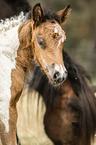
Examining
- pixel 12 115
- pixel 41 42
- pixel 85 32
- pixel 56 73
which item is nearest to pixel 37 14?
pixel 41 42

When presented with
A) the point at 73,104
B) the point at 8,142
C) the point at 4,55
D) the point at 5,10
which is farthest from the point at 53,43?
the point at 5,10

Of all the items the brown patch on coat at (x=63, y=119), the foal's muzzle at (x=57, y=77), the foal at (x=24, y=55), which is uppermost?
the foal at (x=24, y=55)

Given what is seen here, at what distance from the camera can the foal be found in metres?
0.60

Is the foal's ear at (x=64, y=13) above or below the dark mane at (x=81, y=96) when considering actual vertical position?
above

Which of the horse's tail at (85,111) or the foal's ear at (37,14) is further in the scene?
the horse's tail at (85,111)

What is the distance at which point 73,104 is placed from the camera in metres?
1.12

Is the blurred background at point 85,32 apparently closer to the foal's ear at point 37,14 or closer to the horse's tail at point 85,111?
the horse's tail at point 85,111

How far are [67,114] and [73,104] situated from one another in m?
0.07

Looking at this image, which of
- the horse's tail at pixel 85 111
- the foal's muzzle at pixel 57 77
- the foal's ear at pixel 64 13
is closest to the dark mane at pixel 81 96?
the horse's tail at pixel 85 111

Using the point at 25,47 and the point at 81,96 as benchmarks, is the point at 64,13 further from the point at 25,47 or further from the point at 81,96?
the point at 81,96

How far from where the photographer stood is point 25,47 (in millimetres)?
662

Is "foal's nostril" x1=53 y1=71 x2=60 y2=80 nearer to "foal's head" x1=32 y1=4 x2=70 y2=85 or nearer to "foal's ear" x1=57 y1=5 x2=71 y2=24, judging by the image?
"foal's head" x1=32 y1=4 x2=70 y2=85

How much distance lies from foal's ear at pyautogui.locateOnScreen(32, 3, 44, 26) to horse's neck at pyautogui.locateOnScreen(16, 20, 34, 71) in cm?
4

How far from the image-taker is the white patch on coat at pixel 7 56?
59cm
